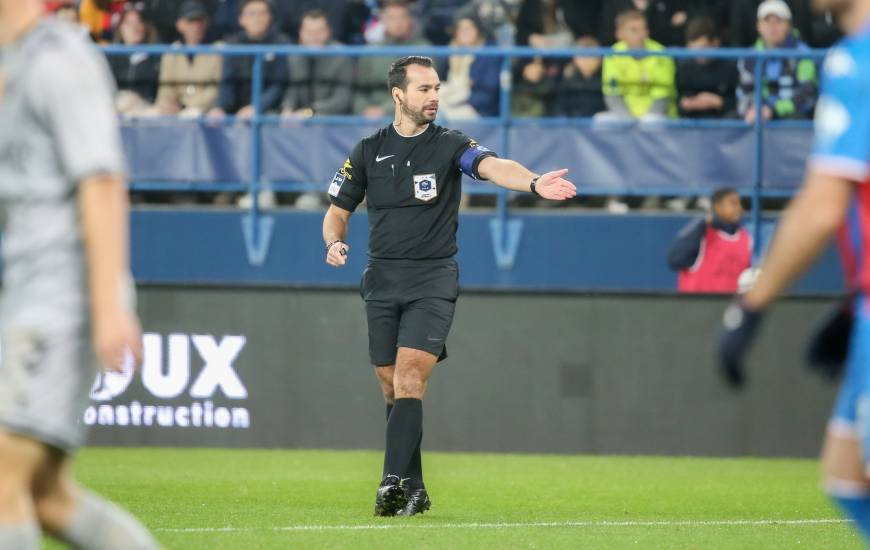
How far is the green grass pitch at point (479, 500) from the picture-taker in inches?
316

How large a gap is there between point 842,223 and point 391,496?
4882 mm

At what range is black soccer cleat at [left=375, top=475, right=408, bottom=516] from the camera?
28.9 feet

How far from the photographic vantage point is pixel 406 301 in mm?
9141

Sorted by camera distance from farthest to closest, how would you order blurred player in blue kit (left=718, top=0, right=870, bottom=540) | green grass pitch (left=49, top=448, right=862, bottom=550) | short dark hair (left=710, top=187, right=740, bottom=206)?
short dark hair (left=710, top=187, right=740, bottom=206) → green grass pitch (left=49, top=448, right=862, bottom=550) → blurred player in blue kit (left=718, top=0, right=870, bottom=540)

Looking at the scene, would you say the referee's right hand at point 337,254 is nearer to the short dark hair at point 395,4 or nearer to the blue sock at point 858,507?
the blue sock at point 858,507

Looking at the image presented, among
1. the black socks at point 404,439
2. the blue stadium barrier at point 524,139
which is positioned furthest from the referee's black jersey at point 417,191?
the blue stadium barrier at point 524,139

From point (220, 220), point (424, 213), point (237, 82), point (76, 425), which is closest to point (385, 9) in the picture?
point (237, 82)

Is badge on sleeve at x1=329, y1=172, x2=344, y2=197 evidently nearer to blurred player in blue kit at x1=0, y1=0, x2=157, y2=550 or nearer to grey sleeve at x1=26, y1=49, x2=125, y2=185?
blurred player in blue kit at x1=0, y1=0, x2=157, y2=550

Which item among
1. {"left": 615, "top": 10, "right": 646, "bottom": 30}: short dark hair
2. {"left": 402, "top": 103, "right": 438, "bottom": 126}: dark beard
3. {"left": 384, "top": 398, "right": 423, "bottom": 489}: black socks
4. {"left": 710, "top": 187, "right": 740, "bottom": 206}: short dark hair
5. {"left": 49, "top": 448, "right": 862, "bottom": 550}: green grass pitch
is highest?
{"left": 615, "top": 10, "right": 646, "bottom": 30}: short dark hair

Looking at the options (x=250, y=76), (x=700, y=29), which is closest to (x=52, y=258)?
(x=250, y=76)

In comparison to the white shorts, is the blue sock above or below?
below

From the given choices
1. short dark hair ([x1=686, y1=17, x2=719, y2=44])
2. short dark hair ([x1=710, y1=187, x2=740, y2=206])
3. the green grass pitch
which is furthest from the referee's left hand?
short dark hair ([x1=686, y1=17, x2=719, y2=44])

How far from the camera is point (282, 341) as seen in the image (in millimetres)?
14000

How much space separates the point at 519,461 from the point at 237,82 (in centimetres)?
473
